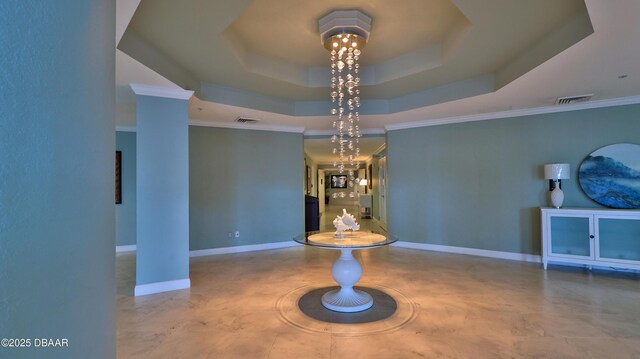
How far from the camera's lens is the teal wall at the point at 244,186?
552cm

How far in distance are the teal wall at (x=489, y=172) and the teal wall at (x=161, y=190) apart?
413cm

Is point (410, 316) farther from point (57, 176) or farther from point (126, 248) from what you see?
point (126, 248)

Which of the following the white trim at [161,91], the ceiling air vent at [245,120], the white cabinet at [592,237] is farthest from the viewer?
the ceiling air vent at [245,120]

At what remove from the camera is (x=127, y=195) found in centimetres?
589

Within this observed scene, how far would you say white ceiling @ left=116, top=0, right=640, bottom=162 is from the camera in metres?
2.37

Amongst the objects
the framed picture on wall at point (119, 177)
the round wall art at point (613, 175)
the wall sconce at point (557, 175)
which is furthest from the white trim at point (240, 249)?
the round wall art at point (613, 175)

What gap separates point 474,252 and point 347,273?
3306mm

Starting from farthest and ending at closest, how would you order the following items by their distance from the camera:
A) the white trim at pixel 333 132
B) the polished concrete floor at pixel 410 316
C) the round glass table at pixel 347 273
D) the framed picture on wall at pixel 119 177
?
1. the white trim at pixel 333 132
2. the framed picture on wall at pixel 119 177
3. the round glass table at pixel 347 273
4. the polished concrete floor at pixel 410 316

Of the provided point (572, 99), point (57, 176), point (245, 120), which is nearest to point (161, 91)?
point (245, 120)

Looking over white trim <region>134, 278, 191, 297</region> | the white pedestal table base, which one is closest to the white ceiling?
white trim <region>134, 278, 191, 297</region>

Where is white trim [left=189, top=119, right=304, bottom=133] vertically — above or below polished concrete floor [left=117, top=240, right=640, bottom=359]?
above

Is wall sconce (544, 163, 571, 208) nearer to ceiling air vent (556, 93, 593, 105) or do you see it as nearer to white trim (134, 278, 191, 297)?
ceiling air vent (556, 93, 593, 105)

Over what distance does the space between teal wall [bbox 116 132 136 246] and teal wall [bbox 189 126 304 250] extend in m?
1.47

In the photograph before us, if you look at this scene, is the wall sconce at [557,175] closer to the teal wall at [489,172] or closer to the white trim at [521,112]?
the teal wall at [489,172]
